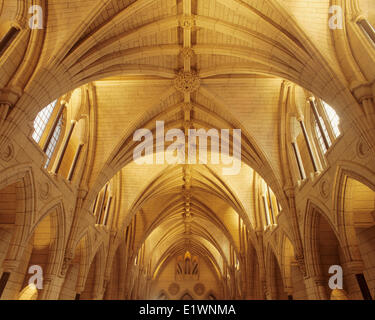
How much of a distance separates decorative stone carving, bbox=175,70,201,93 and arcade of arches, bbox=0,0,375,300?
72 millimetres

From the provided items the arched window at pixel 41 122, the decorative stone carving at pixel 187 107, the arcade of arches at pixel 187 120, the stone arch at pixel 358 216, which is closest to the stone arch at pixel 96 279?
the arcade of arches at pixel 187 120

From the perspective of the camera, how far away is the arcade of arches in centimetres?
896

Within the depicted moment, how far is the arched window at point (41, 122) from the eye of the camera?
11.2m

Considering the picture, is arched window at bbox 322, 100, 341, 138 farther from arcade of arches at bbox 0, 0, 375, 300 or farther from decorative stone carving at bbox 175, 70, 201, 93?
decorative stone carving at bbox 175, 70, 201, 93

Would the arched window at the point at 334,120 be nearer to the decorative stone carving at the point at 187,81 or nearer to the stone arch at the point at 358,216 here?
the stone arch at the point at 358,216

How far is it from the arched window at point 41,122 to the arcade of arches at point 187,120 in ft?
0.21

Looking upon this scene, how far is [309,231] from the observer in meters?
12.3

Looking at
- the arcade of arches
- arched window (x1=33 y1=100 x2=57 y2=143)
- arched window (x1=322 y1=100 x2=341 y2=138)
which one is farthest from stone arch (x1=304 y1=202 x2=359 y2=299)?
arched window (x1=33 y1=100 x2=57 y2=143)

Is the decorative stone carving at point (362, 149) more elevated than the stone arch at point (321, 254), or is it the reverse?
the decorative stone carving at point (362, 149)

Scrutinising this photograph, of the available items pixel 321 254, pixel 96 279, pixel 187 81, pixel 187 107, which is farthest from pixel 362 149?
pixel 96 279

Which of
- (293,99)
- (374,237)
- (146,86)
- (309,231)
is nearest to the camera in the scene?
(374,237)
